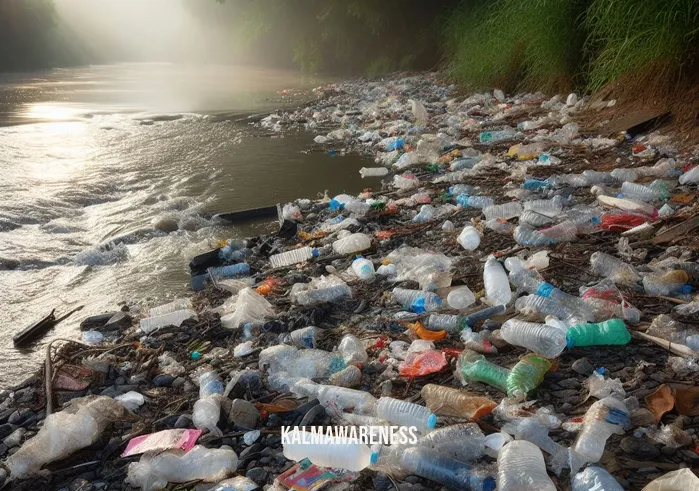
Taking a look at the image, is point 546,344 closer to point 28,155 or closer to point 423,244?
point 423,244

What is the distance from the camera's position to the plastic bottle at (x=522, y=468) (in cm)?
163

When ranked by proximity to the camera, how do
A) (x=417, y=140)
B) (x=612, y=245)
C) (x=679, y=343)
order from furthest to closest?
1. (x=417, y=140)
2. (x=612, y=245)
3. (x=679, y=343)

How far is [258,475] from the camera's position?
75.1 inches

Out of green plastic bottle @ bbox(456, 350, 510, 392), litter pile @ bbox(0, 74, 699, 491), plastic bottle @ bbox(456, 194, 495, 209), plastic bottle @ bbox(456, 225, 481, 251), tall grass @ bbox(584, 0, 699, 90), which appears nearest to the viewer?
litter pile @ bbox(0, 74, 699, 491)

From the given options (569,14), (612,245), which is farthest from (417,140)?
(612,245)

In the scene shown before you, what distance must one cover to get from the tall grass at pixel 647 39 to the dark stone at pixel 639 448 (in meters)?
4.20

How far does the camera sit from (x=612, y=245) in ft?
11.0

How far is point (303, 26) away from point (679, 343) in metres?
24.4

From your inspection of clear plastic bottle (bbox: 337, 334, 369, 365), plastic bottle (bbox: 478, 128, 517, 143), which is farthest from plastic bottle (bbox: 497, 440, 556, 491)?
plastic bottle (bbox: 478, 128, 517, 143)

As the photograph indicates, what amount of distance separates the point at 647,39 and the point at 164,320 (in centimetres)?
500

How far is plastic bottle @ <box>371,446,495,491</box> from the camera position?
1.72 metres

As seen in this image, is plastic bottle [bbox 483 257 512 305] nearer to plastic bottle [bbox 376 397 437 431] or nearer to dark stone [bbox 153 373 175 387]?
plastic bottle [bbox 376 397 437 431]

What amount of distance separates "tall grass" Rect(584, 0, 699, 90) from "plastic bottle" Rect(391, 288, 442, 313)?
11.6 ft

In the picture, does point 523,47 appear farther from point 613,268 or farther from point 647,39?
point 613,268
